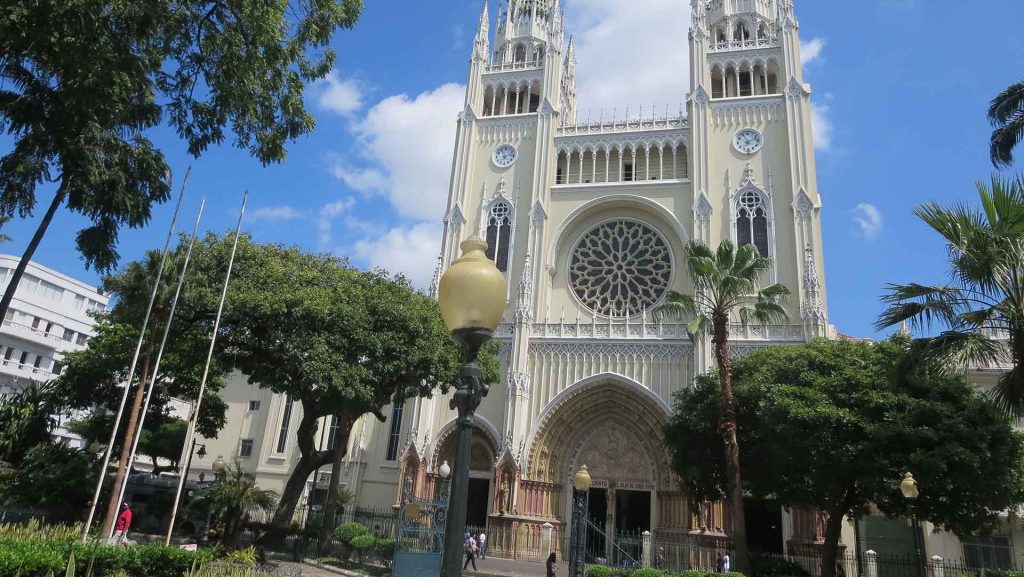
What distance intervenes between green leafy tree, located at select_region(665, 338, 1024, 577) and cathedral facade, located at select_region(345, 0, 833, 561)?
668cm

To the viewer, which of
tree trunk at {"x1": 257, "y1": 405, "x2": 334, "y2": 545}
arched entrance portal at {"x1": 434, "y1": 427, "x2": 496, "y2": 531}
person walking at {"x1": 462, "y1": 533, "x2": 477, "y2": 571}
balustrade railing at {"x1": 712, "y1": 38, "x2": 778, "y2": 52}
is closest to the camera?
tree trunk at {"x1": 257, "y1": 405, "x2": 334, "y2": 545}

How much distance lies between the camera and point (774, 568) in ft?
63.9

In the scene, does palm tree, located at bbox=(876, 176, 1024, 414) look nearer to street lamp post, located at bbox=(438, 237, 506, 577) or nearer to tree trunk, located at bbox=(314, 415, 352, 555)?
street lamp post, located at bbox=(438, 237, 506, 577)

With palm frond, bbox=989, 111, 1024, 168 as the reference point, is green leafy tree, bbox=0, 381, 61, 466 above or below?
below

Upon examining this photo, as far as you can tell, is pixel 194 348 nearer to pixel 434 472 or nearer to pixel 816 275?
pixel 434 472

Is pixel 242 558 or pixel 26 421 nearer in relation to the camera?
pixel 242 558

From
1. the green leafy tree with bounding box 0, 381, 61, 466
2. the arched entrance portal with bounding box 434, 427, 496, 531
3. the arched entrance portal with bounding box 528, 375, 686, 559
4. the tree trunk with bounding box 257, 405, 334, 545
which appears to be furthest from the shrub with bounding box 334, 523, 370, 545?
the green leafy tree with bounding box 0, 381, 61, 466

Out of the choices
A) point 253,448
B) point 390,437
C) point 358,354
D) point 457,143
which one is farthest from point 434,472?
point 457,143

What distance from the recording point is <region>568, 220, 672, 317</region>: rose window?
102ft

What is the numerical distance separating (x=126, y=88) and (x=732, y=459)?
15.2m

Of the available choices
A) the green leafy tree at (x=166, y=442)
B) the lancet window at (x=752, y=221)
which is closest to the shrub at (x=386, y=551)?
the green leafy tree at (x=166, y=442)

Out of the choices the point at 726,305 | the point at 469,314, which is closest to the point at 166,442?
the point at 726,305

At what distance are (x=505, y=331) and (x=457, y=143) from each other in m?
11.2

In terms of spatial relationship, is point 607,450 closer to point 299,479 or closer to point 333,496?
point 333,496
